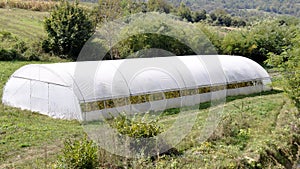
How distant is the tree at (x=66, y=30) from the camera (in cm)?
3180

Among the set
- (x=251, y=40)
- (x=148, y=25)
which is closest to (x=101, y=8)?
(x=148, y=25)

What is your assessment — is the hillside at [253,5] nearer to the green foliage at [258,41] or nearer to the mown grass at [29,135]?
the green foliage at [258,41]

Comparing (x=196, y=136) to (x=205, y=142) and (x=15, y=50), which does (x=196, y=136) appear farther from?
(x=15, y=50)

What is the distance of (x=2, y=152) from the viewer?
11352mm

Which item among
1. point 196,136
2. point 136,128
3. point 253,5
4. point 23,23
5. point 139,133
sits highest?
point 253,5

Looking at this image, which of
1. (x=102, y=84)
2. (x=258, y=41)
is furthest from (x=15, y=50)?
(x=258, y=41)

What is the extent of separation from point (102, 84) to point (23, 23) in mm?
25598

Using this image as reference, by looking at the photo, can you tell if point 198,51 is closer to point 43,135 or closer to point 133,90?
point 133,90

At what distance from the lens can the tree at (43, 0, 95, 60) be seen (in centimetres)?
3180

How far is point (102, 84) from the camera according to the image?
57.5 feet

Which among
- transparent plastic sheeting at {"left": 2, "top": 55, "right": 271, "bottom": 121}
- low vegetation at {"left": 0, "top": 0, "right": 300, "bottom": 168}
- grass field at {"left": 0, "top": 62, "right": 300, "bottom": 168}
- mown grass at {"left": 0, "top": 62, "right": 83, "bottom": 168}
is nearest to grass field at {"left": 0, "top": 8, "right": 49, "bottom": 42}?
low vegetation at {"left": 0, "top": 0, "right": 300, "bottom": 168}

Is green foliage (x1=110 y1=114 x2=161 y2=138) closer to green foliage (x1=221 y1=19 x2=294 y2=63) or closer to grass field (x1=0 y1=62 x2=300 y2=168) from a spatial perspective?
grass field (x1=0 y1=62 x2=300 y2=168)

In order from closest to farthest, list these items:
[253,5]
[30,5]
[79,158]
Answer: [79,158] < [30,5] < [253,5]

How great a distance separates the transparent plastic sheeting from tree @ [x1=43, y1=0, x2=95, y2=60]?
39.6ft
